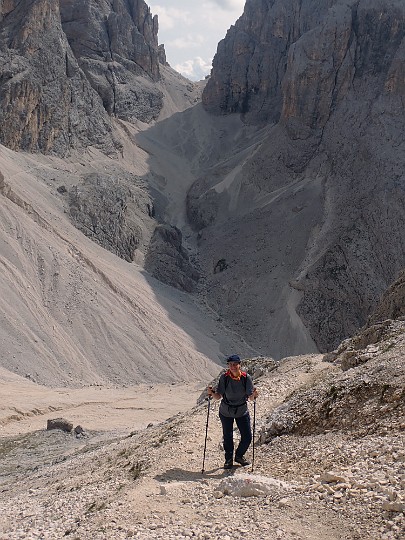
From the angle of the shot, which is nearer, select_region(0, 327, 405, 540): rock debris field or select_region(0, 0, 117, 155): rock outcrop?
select_region(0, 327, 405, 540): rock debris field

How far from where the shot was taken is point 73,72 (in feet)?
223

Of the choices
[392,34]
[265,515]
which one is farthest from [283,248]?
[265,515]

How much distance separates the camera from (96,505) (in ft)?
28.9

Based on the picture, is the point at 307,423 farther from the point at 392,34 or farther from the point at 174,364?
the point at 392,34

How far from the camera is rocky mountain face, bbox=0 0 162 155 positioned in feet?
193

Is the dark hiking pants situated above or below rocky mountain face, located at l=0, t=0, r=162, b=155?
below

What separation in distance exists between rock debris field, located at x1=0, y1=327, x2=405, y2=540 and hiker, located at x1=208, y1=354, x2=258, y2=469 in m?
0.33

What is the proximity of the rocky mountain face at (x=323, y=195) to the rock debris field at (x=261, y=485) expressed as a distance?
3665 centimetres

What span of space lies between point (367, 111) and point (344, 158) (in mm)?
4974

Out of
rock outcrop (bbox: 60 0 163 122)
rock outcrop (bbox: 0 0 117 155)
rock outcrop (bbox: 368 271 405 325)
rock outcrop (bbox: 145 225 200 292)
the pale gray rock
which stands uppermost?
rock outcrop (bbox: 60 0 163 122)

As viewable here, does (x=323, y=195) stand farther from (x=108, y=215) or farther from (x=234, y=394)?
(x=234, y=394)

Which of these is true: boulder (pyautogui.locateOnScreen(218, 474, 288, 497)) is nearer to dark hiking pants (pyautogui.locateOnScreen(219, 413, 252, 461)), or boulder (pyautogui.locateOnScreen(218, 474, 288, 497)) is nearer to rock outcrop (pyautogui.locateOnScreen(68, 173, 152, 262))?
dark hiking pants (pyautogui.locateOnScreen(219, 413, 252, 461))

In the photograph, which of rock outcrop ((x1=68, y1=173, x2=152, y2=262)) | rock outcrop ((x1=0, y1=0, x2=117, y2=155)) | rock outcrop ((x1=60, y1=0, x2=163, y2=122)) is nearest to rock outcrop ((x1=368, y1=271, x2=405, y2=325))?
rock outcrop ((x1=68, y1=173, x2=152, y2=262))

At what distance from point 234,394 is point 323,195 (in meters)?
49.7
